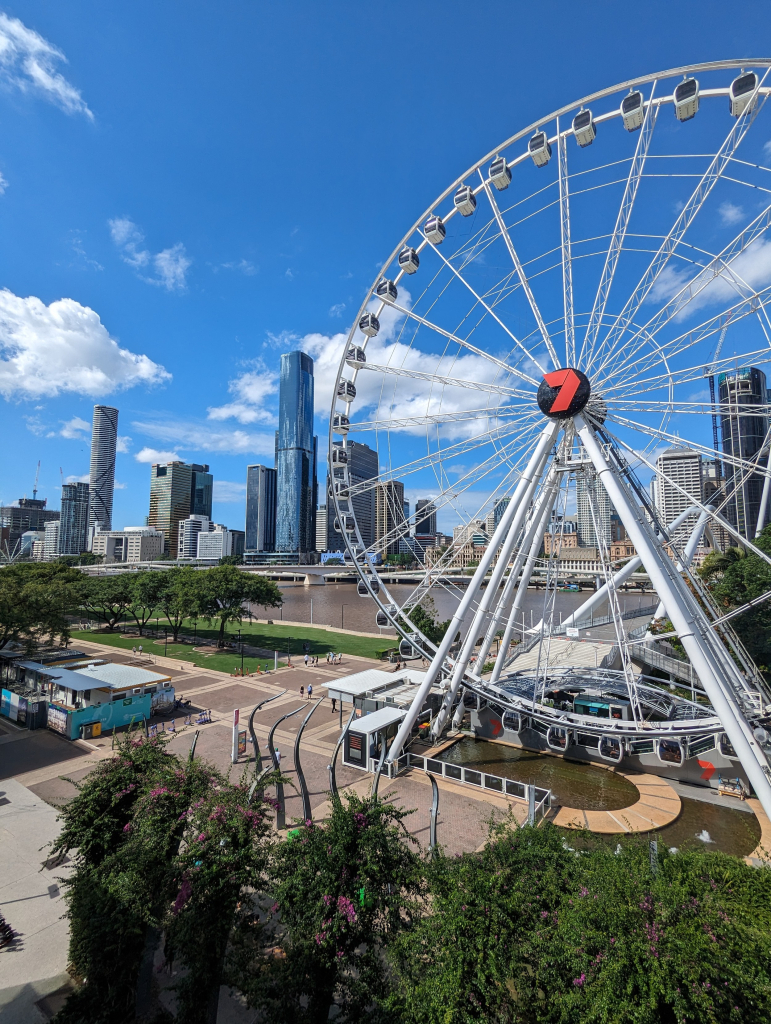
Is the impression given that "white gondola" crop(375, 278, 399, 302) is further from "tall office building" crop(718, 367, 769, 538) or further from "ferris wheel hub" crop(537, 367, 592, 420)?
"tall office building" crop(718, 367, 769, 538)

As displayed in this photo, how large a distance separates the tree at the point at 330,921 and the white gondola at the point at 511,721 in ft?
52.8

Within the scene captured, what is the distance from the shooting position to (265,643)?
4997 cm

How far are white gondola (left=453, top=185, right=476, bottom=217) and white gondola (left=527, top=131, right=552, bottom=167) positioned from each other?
2657 millimetres

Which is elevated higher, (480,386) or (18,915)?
(480,386)

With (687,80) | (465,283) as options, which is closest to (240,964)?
(465,283)

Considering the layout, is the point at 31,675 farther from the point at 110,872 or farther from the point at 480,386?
the point at 480,386

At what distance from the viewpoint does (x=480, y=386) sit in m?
20.9

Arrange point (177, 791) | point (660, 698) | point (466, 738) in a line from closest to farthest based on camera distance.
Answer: point (177, 791) → point (660, 698) → point (466, 738)

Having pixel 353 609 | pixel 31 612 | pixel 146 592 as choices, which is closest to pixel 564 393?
pixel 31 612

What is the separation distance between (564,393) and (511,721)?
1543cm

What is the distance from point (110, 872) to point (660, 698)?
68.1 ft

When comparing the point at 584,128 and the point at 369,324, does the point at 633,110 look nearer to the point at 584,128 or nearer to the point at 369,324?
the point at 584,128

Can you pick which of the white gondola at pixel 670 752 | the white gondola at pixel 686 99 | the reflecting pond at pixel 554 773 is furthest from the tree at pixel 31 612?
the white gondola at pixel 686 99

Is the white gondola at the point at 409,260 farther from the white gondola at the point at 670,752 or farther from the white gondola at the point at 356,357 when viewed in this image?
the white gondola at the point at 670,752
